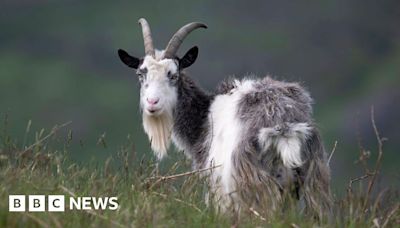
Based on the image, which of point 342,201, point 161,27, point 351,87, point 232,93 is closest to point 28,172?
point 342,201

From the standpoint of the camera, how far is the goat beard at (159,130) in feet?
37.5

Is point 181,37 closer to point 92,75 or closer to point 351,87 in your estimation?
point 92,75

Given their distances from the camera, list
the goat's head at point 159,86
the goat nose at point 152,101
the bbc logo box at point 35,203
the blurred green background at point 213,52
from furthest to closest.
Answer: the blurred green background at point 213,52
the goat's head at point 159,86
the goat nose at point 152,101
the bbc logo box at point 35,203

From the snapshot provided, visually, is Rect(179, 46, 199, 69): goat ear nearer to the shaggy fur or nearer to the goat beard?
the goat beard

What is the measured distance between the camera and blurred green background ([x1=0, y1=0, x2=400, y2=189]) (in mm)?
68500

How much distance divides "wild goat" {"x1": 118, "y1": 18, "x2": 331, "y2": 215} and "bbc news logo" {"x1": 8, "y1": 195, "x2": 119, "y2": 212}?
841 millimetres

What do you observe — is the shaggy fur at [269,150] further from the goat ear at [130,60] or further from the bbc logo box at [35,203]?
the bbc logo box at [35,203]

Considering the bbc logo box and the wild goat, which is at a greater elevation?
the wild goat

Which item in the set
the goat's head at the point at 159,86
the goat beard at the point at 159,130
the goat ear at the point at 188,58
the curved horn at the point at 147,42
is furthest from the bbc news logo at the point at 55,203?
the goat ear at the point at 188,58

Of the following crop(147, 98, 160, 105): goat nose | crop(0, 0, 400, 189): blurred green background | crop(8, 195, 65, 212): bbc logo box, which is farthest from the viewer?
crop(0, 0, 400, 189): blurred green background

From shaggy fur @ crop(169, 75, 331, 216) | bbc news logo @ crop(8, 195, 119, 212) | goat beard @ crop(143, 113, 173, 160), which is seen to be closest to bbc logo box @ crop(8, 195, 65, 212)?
bbc news logo @ crop(8, 195, 119, 212)

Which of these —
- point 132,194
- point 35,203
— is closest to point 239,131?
point 132,194

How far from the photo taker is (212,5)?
290 feet

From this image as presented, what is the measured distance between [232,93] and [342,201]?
253cm
